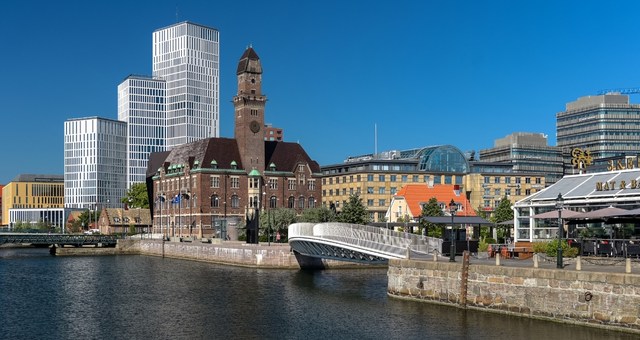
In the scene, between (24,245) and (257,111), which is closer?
(257,111)

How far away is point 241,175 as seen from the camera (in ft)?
468

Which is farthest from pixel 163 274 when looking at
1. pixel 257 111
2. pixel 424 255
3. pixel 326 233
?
pixel 257 111

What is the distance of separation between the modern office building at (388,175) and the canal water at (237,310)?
7235cm

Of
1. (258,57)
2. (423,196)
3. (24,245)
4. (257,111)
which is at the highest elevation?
(258,57)

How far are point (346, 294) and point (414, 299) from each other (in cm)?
1001

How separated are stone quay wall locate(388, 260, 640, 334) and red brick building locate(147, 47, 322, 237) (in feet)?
270

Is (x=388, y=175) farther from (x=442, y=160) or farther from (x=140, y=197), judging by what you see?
(x=140, y=197)

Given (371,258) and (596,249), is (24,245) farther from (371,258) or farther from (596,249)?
(596,249)

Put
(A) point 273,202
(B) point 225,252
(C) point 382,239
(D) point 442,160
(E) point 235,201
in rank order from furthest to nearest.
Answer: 1. (D) point 442,160
2. (A) point 273,202
3. (E) point 235,201
4. (B) point 225,252
5. (C) point 382,239

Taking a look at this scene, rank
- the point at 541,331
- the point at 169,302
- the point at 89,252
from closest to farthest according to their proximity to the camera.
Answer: the point at 541,331
the point at 169,302
the point at 89,252

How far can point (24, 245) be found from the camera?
170875 mm

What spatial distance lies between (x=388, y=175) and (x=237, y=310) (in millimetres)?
106725

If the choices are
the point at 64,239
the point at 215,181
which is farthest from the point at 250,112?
the point at 64,239

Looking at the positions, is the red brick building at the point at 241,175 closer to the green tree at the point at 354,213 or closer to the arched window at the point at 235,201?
the arched window at the point at 235,201
